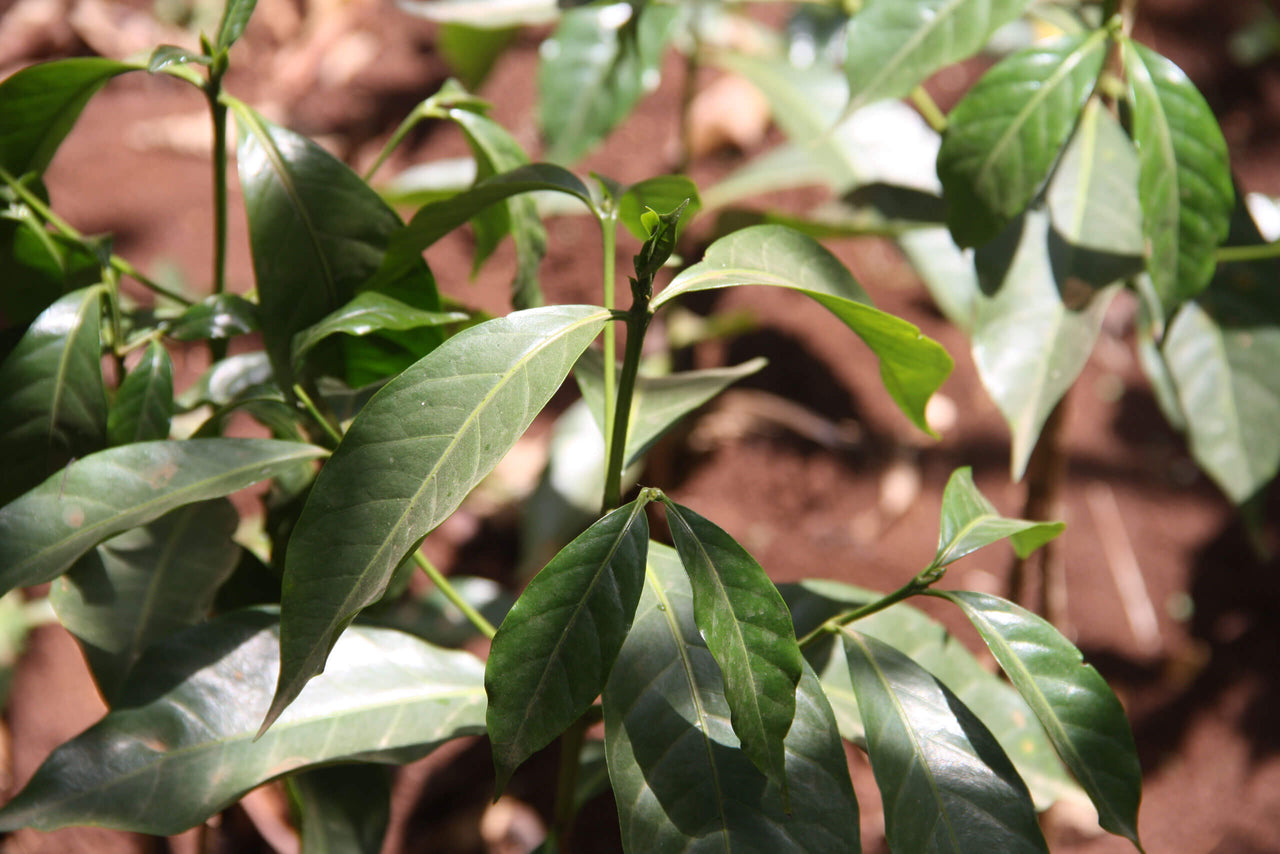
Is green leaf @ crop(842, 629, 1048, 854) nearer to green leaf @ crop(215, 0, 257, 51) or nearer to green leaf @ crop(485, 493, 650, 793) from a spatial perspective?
green leaf @ crop(485, 493, 650, 793)

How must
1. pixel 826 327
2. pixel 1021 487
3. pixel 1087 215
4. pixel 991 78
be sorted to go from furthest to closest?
1. pixel 826 327
2. pixel 1021 487
3. pixel 1087 215
4. pixel 991 78

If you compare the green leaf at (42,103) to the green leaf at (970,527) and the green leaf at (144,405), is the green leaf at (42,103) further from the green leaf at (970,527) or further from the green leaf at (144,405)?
the green leaf at (970,527)

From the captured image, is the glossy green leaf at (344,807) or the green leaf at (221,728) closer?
the green leaf at (221,728)

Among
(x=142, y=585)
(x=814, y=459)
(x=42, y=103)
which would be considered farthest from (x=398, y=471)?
(x=814, y=459)

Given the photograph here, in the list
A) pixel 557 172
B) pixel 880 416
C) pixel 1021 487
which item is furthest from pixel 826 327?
pixel 557 172

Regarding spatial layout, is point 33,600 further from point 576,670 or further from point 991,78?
point 991,78

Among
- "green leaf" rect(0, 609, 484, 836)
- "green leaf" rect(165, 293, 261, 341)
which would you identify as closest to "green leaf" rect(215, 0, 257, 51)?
"green leaf" rect(165, 293, 261, 341)

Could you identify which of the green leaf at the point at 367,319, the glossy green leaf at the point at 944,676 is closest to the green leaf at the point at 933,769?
the glossy green leaf at the point at 944,676
